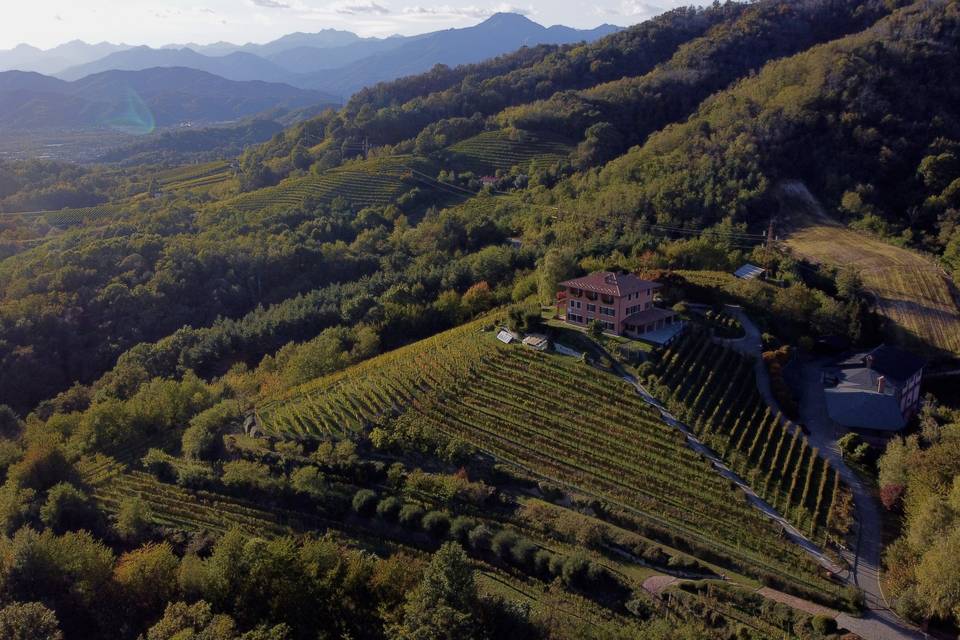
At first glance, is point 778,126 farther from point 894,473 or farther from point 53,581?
point 53,581

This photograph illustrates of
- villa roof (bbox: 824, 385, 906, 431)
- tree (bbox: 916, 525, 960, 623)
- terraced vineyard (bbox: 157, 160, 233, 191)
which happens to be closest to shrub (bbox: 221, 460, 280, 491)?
tree (bbox: 916, 525, 960, 623)

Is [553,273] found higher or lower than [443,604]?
higher

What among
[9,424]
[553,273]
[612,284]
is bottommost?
[9,424]

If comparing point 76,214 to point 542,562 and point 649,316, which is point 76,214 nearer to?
point 649,316

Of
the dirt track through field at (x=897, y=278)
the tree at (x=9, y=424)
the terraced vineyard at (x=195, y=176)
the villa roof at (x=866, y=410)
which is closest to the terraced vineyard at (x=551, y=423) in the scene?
the villa roof at (x=866, y=410)

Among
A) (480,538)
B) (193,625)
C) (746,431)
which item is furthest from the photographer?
(746,431)

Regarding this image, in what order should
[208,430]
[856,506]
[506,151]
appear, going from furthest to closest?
[506,151] → [208,430] → [856,506]

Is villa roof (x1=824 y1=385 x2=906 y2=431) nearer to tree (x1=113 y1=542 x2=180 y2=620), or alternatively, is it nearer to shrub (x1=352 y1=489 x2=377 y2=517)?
shrub (x1=352 y1=489 x2=377 y2=517)

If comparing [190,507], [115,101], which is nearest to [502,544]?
[190,507]
